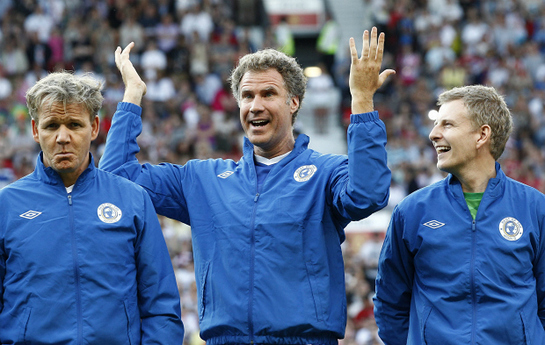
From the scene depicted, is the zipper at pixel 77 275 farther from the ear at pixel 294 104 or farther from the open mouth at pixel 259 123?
the ear at pixel 294 104

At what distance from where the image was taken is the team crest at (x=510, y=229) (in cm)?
407

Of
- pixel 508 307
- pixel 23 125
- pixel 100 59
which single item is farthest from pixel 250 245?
pixel 100 59

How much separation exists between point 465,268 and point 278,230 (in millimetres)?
911

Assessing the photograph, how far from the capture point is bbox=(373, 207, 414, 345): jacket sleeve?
432 cm

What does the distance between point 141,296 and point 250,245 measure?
591mm

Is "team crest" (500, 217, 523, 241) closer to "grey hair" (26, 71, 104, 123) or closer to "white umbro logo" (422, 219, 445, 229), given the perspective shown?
"white umbro logo" (422, 219, 445, 229)

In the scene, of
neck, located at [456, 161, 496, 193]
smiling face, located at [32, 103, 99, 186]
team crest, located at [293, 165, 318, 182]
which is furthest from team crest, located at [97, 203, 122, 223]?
neck, located at [456, 161, 496, 193]

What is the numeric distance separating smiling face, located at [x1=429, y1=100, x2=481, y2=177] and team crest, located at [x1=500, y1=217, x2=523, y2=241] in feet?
1.08

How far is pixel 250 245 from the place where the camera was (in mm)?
4086

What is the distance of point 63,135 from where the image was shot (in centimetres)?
377

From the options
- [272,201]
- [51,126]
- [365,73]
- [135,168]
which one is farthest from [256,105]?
[51,126]

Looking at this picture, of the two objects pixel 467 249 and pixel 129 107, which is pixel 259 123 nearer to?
pixel 129 107

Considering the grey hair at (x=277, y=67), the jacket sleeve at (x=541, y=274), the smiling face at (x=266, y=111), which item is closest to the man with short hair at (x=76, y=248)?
the smiling face at (x=266, y=111)

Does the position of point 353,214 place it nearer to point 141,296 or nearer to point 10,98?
point 141,296
